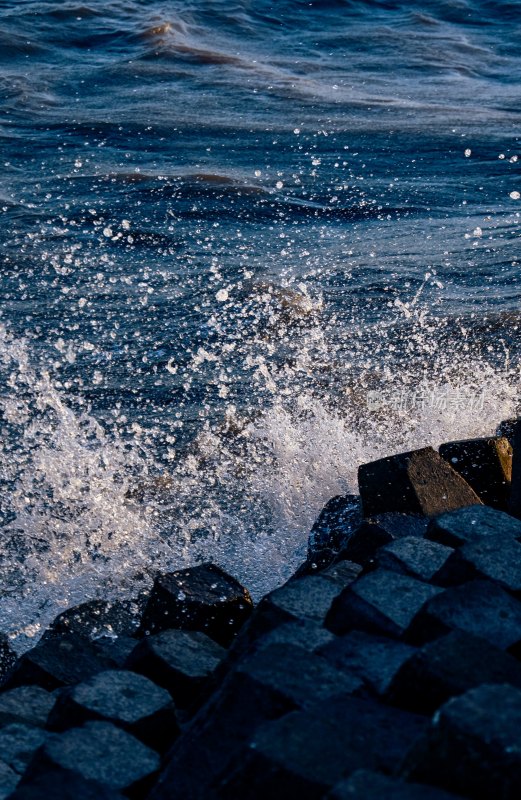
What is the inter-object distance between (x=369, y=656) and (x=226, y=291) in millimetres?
4082

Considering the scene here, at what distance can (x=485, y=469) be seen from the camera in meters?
3.39

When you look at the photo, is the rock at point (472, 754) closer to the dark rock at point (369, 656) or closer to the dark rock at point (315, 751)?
the dark rock at point (315, 751)

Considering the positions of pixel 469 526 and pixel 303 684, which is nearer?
pixel 303 684

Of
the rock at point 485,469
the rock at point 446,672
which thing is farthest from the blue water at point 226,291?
the rock at point 446,672

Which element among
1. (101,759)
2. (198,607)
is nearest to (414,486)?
(198,607)

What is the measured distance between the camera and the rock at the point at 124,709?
1.99 metres

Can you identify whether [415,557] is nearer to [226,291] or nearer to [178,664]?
[178,664]

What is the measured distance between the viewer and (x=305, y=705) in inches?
70.0

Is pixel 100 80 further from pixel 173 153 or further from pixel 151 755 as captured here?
pixel 151 755

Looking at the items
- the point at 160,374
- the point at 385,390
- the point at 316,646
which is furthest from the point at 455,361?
the point at 316,646

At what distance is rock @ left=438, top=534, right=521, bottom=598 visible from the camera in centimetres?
223

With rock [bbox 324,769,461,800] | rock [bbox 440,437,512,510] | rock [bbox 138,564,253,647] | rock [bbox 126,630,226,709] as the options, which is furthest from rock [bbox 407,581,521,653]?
rock [bbox 440,437,512,510]

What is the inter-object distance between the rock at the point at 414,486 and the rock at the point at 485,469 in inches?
7.6

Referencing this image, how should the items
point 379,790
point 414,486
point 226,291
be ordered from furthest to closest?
point 226,291, point 414,486, point 379,790
